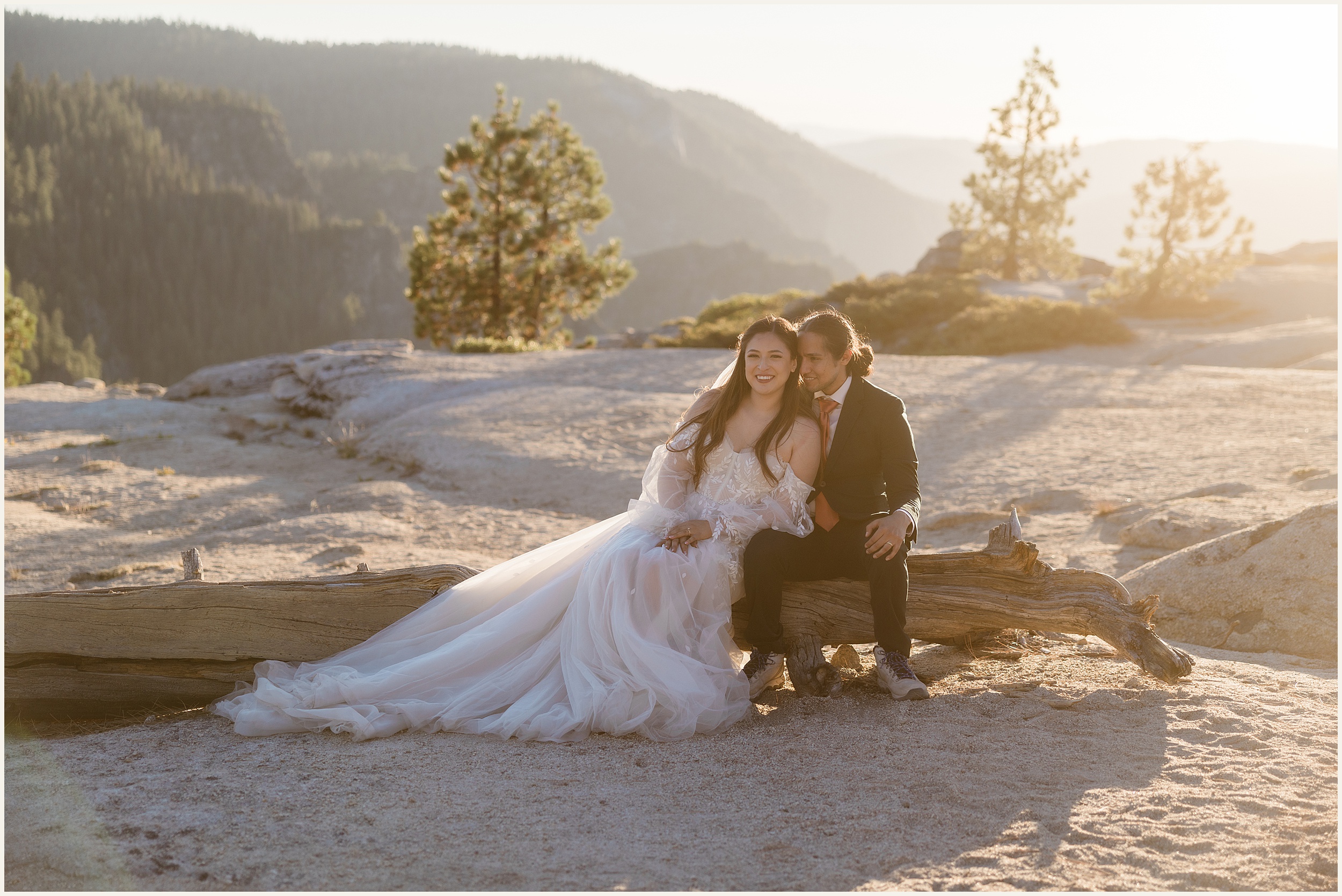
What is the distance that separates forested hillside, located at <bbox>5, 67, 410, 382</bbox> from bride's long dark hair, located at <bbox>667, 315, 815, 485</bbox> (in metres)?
95.9

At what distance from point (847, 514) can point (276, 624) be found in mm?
2869

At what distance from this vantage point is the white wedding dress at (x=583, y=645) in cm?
409

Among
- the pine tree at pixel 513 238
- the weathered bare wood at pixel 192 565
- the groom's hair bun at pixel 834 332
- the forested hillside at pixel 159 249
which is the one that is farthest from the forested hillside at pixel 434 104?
the groom's hair bun at pixel 834 332

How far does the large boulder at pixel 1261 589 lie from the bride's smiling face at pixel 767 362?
10.8 ft

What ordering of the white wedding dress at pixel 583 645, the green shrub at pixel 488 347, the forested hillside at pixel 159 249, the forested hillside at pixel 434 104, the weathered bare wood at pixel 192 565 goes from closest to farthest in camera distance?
1. the white wedding dress at pixel 583 645
2. the weathered bare wood at pixel 192 565
3. the green shrub at pixel 488 347
4. the forested hillside at pixel 159 249
5. the forested hillside at pixel 434 104

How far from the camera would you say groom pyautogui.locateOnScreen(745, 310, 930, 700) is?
443cm

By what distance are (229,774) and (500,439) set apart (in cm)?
844

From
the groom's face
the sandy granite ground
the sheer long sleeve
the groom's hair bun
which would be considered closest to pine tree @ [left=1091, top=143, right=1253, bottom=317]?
the sandy granite ground

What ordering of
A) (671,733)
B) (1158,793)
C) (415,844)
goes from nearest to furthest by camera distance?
(415,844), (1158,793), (671,733)

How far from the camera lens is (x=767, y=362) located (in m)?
4.46

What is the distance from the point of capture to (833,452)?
15.1 feet

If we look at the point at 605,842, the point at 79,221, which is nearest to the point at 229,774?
the point at 605,842

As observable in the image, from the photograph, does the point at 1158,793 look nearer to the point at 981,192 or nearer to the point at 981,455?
the point at 981,455

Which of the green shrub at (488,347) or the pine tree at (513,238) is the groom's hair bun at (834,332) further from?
the pine tree at (513,238)
